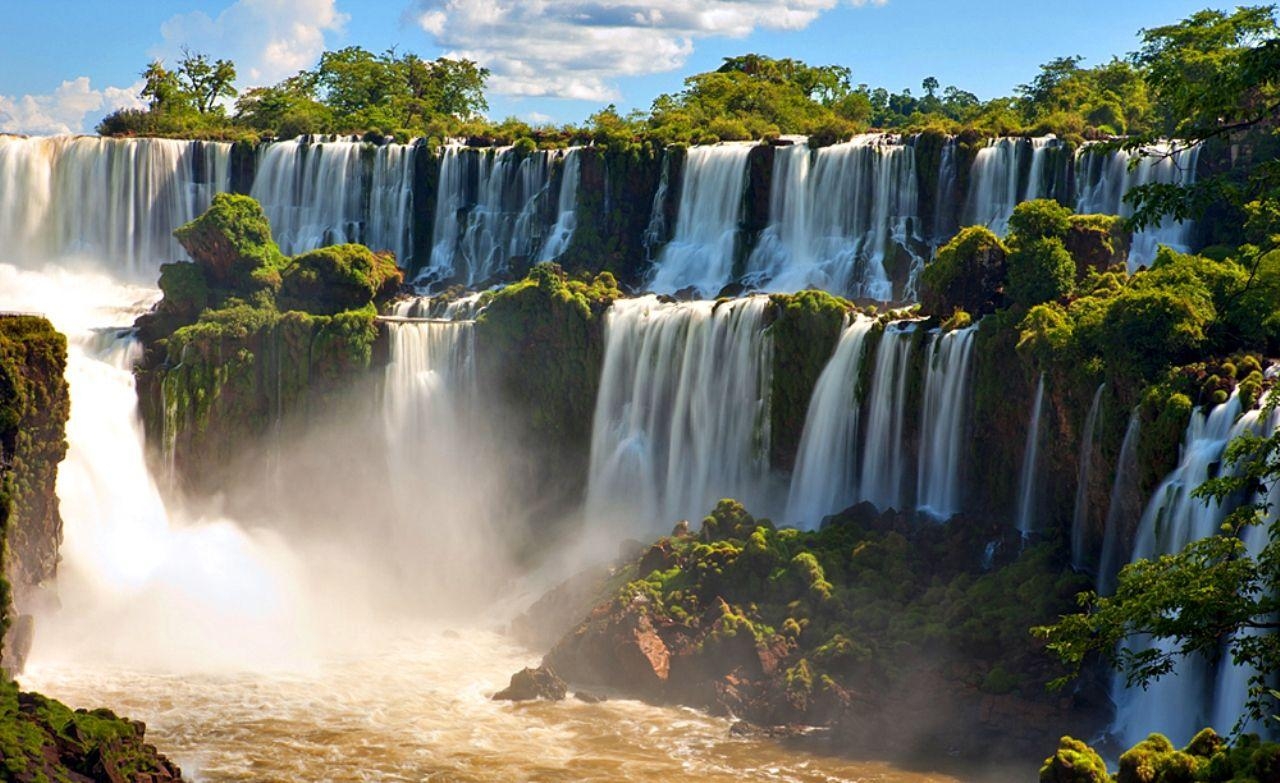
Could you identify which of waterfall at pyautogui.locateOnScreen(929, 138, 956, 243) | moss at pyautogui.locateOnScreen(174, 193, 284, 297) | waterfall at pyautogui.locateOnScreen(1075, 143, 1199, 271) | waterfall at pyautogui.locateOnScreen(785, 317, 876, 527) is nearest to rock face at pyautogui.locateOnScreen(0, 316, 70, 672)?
moss at pyautogui.locateOnScreen(174, 193, 284, 297)

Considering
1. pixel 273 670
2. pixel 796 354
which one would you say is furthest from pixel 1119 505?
pixel 273 670

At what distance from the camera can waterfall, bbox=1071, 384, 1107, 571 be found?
29.1 metres

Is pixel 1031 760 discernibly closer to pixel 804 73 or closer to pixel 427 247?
pixel 427 247

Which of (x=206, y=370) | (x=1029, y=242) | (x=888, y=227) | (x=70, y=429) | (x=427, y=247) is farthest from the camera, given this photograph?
(x=427, y=247)

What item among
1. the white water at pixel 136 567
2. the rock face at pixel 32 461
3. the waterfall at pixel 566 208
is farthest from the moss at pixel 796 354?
the rock face at pixel 32 461

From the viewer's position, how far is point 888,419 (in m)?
34.2

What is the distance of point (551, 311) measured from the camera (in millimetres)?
39812

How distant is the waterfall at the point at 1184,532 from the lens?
24.0m

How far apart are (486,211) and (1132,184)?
67.6 feet

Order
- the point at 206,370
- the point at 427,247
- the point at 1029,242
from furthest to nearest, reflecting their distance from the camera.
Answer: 1. the point at 427,247
2. the point at 206,370
3. the point at 1029,242

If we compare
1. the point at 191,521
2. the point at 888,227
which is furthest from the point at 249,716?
the point at 888,227

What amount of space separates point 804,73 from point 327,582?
120 ft

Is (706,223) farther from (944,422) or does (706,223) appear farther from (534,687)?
(534,687)

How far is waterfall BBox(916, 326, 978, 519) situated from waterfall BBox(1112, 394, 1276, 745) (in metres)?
6.74
